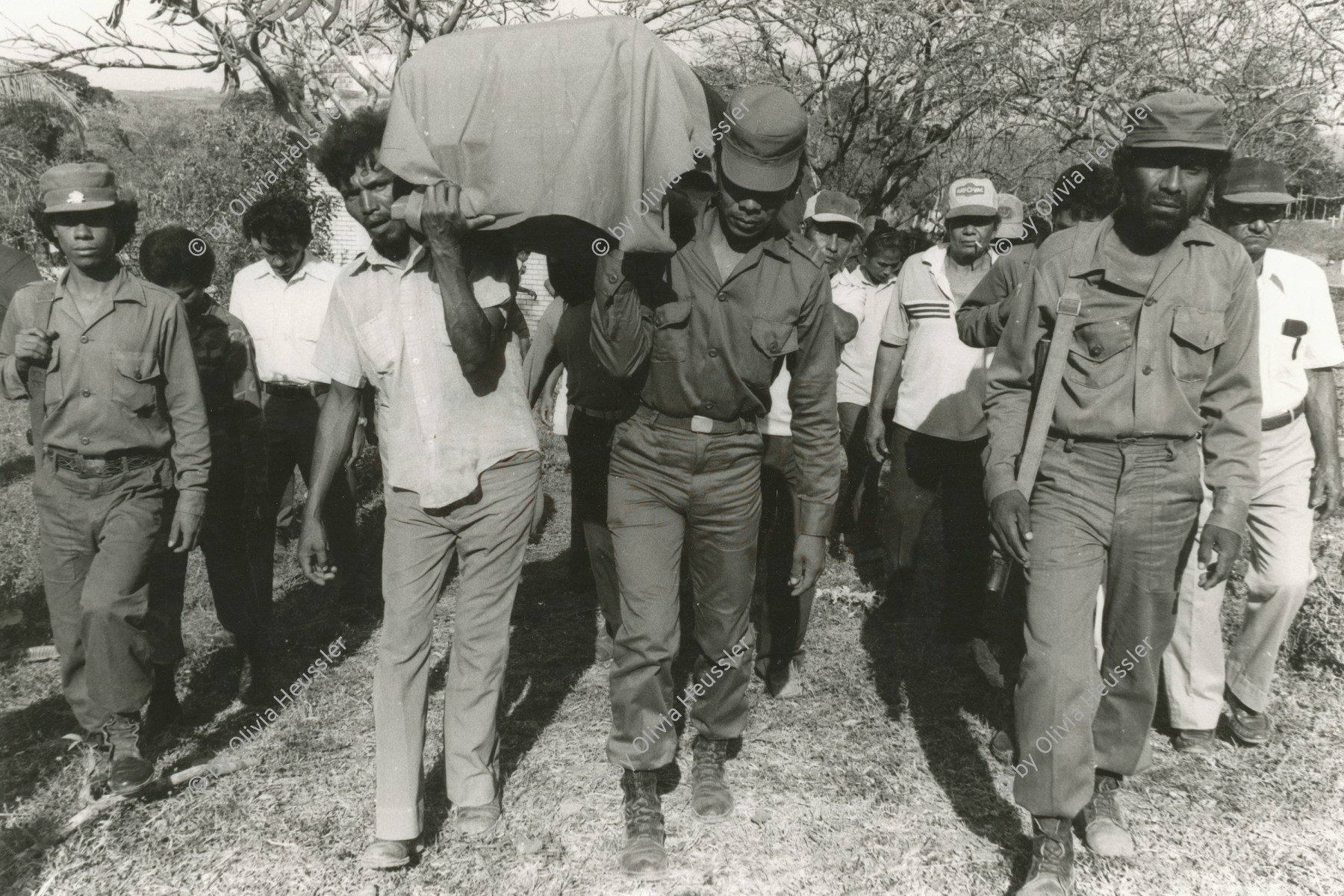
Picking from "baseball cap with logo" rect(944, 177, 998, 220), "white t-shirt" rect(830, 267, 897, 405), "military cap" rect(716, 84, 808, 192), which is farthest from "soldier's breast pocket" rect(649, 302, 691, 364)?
"white t-shirt" rect(830, 267, 897, 405)

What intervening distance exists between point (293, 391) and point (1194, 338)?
161 inches

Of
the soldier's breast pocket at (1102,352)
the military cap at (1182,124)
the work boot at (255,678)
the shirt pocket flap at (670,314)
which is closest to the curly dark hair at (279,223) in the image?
the work boot at (255,678)

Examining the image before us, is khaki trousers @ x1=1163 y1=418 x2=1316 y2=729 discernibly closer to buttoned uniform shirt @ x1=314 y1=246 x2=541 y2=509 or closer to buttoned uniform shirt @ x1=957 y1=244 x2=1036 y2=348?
buttoned uniform shirt @ x1=957 y1=244 x2=1036 y2=348

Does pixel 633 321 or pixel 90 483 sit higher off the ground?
pixel 633 321

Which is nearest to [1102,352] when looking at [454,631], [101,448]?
[454,631]

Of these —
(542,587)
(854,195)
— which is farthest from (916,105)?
(542,587)

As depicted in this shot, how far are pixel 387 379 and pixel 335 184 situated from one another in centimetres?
77

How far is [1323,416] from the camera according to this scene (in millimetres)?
4176

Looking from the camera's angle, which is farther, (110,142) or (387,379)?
(110,142)

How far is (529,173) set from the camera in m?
3.00

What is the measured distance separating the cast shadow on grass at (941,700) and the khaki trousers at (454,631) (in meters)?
1.71

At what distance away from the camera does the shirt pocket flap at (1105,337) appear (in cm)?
308

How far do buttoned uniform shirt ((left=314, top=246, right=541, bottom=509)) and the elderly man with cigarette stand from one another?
2.46 meters

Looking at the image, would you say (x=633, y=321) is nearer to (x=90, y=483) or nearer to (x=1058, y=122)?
(x=90, y=483)
